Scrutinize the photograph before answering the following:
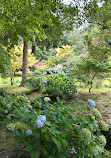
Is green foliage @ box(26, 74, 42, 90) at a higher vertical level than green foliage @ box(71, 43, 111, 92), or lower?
lower

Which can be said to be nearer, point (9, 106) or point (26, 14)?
point (9, 106)

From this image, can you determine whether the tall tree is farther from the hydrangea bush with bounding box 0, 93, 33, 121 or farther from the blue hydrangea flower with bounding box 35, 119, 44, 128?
the blue hydrangea flower with bounding box 35, 119, 44, 128

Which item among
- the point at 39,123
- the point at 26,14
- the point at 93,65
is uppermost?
the point at 26,14

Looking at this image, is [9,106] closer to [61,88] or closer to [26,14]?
[61,88]

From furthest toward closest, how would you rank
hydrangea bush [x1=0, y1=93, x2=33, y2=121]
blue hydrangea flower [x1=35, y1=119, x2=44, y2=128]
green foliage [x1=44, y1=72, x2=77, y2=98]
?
green foliage [x1=44, y1=72, x2=77, y2=98] → hydrangea bush [x1=0, y1=93, x2=33, y2=121] → blue hydrangea flower [x1=35, y1=119, x2=44, y2=128]

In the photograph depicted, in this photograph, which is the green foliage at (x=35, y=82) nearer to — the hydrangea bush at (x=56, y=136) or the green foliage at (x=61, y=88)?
the green foliage at (x=61, y=88)

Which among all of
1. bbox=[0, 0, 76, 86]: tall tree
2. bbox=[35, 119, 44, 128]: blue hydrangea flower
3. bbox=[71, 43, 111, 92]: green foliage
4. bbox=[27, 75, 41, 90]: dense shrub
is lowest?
bbox=[27, 75, 41, 90]: dense shrub

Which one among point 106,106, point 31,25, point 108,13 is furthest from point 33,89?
point 108,13

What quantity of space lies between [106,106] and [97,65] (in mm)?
1177

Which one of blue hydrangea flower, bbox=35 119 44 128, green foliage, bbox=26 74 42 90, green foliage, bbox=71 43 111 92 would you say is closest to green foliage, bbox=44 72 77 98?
green foliage, bbox=71 43 111 92

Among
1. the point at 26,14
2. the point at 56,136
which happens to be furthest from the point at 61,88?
the point at 56,136

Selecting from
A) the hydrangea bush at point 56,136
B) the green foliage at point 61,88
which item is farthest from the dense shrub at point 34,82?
the hydrangea bush at point 56,136

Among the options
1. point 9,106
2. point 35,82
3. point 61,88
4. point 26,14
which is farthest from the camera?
point 35,82

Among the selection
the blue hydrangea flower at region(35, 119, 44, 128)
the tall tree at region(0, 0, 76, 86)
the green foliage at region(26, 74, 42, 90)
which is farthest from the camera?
the green foliage at region(26, 74, 42, 90)
